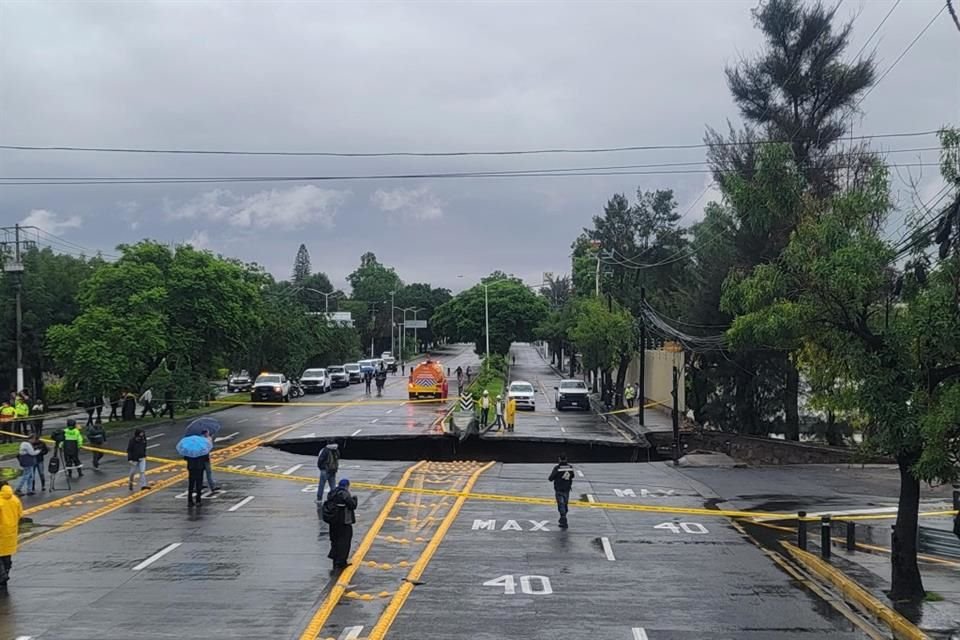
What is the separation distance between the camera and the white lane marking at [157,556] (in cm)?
1612

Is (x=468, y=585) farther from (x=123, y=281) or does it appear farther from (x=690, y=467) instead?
(x=123, y=281)

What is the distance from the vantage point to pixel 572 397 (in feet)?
195

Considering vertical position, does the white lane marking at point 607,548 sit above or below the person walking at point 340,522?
below

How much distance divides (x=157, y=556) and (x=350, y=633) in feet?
20.2

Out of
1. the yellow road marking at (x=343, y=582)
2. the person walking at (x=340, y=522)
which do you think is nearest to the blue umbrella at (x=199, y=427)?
the yellow road marking at (x=343, y=582)

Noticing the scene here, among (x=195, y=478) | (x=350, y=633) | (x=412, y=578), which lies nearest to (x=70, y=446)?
(x=195, y=478)

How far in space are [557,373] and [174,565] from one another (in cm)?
9590

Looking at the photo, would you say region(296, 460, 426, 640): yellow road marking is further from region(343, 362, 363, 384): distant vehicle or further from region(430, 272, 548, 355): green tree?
region(430, 272, 548, 355): green tree

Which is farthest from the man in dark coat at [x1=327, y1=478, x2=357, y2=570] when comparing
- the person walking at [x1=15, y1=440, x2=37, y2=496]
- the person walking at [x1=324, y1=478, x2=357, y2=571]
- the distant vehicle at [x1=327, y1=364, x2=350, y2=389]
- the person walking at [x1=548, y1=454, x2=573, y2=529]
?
the distant vehicle at [x1=327, y1=364, x2=350, y2=389]

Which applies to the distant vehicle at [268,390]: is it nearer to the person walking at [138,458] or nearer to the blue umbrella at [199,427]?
the person walking at [138,458]

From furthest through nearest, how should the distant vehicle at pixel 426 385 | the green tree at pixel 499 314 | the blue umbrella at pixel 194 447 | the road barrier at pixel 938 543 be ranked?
the green tree at pixel 499 314 → the distant vehicle at pixel 426 385 → the blue umbrella at pixel 194 447 → the road barrier at pixel 938 543

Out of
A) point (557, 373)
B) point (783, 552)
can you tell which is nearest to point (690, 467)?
point (783, 552)

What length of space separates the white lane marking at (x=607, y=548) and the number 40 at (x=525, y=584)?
7.45 feet

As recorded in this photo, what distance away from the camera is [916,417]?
13.8 meters
